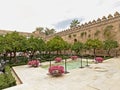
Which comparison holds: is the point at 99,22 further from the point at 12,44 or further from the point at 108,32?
the point at 12,44

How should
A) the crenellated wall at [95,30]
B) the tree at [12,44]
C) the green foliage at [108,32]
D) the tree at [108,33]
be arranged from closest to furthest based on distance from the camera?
the tree at [12,44] < the crenellated wall at [95,30] < the tree at [108,33] < the green foliage at [108,32]

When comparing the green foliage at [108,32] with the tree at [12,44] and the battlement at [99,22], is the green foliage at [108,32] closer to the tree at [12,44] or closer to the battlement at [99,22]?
the battlement at [99,22]

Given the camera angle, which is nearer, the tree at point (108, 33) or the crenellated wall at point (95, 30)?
the crenellated wall at point (95, 30)

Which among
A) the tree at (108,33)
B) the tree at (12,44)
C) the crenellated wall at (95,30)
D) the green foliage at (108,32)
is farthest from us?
the green foliage at (108,32)

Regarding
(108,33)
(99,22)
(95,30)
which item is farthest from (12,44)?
(99,22)

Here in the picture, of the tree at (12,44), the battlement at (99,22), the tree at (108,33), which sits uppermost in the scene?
the battlement at (99,22)

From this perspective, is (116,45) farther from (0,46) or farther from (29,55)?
(0,46)

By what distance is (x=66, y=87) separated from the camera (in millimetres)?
7918

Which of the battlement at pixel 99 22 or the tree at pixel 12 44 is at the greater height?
the battlement at pixel 99 22

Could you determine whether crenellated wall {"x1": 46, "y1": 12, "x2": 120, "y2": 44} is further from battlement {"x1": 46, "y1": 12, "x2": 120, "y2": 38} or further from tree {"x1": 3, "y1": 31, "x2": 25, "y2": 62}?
tree {"x1": 3, "y1": 31, "x2": 25, "y2": 62}

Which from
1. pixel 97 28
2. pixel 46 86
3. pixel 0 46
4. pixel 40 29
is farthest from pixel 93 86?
pixel 40 29

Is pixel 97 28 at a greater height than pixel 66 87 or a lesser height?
greater

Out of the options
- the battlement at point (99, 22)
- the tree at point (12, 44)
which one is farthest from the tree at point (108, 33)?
the tree at point (12, 44)

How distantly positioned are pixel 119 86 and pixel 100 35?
66.1 feet
